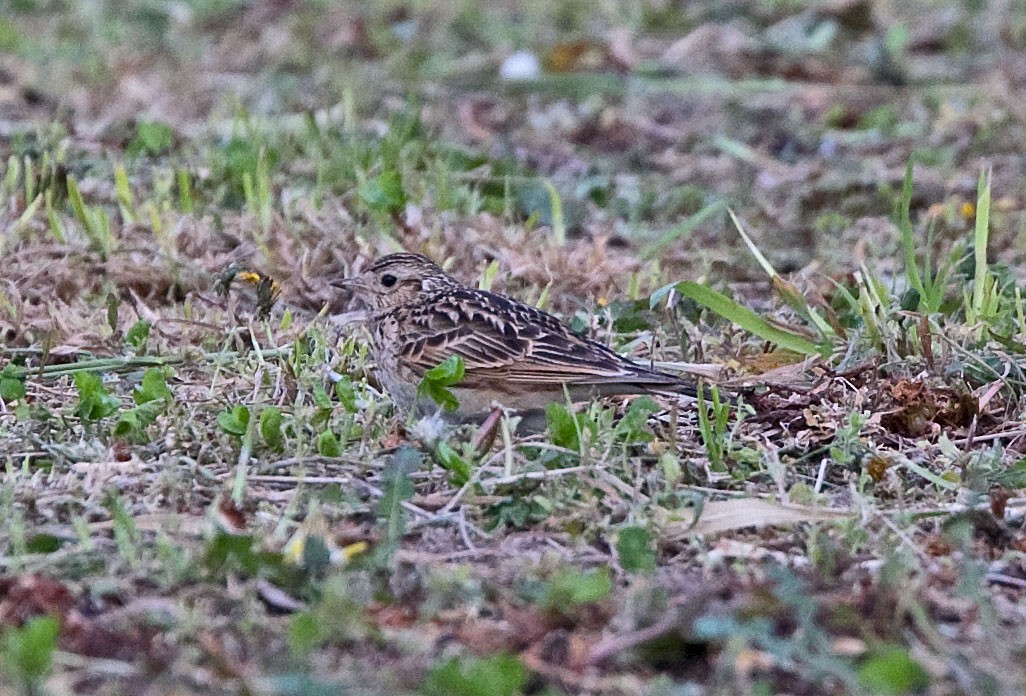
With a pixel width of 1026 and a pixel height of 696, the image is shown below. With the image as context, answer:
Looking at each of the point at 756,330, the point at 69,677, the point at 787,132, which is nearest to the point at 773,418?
the point at 756,330

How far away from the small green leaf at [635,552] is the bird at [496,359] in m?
0.94

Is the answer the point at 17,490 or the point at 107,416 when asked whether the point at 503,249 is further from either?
the point at 17,490

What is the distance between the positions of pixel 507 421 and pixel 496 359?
416 mm

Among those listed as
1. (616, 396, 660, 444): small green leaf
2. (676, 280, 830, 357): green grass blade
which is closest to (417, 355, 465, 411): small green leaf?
(616, 396, 660, 444): small green leaf

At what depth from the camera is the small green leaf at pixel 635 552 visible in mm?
4406

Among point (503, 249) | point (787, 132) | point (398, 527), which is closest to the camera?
point (398, 527)

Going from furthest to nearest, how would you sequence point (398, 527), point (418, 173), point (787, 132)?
1. point (787, 132)
2. point (418, 173)
3. point (398, 527)

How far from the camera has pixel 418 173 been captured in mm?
8203

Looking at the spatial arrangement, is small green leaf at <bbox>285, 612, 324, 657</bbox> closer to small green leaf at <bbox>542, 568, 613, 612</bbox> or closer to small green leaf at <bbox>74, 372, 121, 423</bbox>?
small green leaf at <bbox>542, 568, 613, 612</bbox>

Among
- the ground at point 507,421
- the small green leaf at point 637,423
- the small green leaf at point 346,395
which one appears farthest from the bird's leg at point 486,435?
the small green leaf at point 346,395

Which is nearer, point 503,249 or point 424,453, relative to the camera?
point 424,453

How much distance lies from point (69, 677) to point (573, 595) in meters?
1.15

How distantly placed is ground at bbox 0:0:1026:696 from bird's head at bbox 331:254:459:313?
0.67ft

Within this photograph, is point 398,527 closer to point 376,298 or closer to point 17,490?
point 17,490
